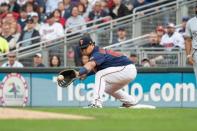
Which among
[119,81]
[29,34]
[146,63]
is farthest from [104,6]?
[119,81]

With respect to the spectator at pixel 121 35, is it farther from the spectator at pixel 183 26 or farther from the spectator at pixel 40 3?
the spectator at pixel 40 3

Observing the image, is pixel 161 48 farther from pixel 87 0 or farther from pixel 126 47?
pixel 87 0

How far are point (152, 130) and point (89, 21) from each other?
12493 millimetres

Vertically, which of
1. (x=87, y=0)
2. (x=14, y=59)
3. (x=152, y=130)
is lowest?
(x=152, y=130)

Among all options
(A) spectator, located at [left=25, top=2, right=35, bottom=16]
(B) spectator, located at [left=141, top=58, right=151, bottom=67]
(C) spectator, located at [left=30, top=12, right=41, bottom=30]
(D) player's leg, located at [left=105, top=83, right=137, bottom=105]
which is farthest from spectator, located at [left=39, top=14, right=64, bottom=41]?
(D) player's leg, located at [left=105, top=83, right=137, bottom=105]

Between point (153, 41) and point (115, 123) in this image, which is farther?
point (153, 41)

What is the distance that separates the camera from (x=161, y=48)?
715 inches

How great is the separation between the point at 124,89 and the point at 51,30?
12.8 ft

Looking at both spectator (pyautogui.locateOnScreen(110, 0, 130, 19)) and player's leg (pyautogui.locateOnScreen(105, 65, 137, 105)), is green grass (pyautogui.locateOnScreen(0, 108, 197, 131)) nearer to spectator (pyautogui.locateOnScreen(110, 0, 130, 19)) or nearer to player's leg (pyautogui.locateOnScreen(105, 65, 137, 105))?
player's leg (pyautogui.locateOnScreen(105, 65, 137, 105))

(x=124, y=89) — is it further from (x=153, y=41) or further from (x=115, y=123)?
(x=115, y=123)

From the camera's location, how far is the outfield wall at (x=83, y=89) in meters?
17.6

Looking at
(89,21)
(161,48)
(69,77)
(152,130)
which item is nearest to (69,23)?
(89,21)

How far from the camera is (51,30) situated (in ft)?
67.9

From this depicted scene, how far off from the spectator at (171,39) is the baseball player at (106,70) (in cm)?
469
